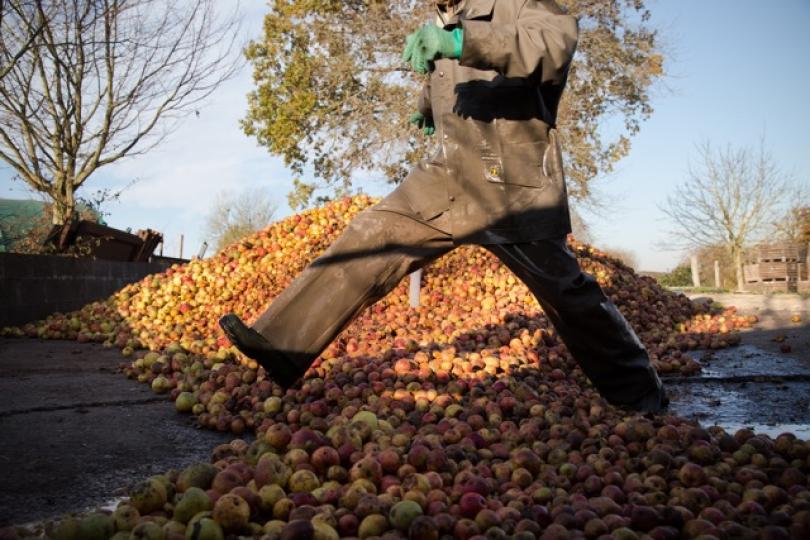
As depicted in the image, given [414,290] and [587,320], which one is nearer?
[587,320]

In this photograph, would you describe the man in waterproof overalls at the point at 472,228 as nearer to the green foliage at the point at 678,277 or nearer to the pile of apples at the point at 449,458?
the pile of apples at the point at 449,458

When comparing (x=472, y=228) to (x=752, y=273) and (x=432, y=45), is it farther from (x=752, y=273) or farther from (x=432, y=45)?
(x=752, y=273)

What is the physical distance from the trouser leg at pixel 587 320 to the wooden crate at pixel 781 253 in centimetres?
2239

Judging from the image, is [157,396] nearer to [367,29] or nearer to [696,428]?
[696,428]

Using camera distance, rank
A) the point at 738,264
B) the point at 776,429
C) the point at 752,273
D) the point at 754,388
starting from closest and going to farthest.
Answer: the point at 776,429 < the point at 754,388 < the point at 752,273 < the point at 738,264

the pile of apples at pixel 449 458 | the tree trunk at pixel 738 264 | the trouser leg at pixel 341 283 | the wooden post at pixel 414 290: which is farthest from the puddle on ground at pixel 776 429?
the tree trunk at pixel 738 264

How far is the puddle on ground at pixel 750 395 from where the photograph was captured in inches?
132

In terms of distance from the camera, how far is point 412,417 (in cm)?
307

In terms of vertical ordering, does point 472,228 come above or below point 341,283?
above

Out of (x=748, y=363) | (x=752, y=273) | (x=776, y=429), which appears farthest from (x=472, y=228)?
(x=752, y=273)

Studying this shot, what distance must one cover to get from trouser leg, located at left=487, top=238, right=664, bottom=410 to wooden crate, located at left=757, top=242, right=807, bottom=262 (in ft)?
73.4

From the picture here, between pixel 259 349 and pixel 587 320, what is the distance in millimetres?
1480

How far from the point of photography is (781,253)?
22.3 m

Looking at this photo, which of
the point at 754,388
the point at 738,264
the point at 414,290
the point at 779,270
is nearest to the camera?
the point at 754,388
